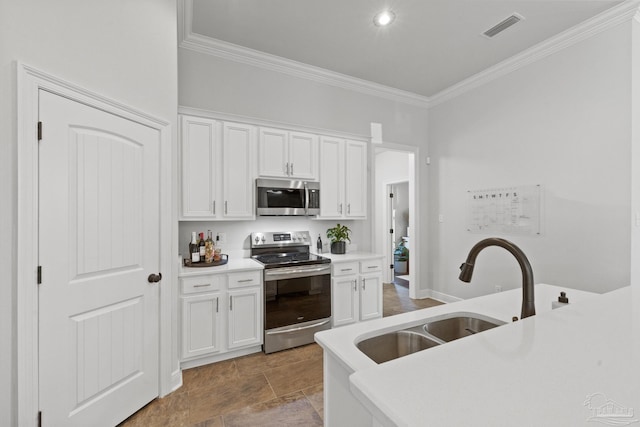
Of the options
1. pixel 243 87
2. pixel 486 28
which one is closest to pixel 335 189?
pixel 243 87

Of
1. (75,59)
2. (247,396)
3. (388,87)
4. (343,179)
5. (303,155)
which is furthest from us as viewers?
(388,87)

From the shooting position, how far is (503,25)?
2.88 m

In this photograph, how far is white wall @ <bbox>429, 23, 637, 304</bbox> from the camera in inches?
105

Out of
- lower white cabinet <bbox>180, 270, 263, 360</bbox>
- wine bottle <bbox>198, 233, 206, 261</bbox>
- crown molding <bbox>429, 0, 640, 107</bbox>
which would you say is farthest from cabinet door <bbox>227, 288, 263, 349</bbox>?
crown molding <bbox>429, 0, 640, 107</bbox>

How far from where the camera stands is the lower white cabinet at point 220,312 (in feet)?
8.32

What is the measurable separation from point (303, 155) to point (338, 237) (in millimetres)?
1110

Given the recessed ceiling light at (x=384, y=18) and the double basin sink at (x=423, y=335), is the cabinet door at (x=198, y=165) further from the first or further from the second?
the double basin sink at (x=423, y=335)

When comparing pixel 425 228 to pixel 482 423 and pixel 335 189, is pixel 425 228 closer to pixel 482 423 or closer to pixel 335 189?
pixel 335 189

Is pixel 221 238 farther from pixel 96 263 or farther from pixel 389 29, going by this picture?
pixel 389 29

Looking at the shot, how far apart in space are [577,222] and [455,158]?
1.67 m

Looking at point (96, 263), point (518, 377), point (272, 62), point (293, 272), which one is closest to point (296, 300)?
point (293, 272)

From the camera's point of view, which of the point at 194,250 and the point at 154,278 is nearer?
the point at 154,278

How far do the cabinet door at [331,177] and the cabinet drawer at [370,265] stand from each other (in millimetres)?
656

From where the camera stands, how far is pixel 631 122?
258cm
